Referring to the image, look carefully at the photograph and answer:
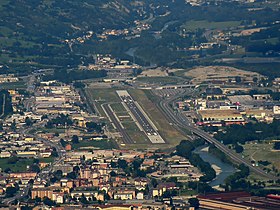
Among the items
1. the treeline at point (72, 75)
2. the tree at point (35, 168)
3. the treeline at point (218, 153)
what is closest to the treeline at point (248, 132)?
the treeline at point (218, 153)

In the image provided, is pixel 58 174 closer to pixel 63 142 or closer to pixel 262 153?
pixel 63 142

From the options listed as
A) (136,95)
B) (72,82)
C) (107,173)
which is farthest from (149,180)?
(72,82)

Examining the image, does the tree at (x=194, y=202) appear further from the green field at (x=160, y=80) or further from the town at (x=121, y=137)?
the green field at (x=160, y=80)

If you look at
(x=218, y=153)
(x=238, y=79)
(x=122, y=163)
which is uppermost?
(x=238, y=79)

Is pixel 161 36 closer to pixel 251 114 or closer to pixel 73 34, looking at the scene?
pixel 73 34

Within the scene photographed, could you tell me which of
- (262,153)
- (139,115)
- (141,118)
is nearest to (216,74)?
(139,115)

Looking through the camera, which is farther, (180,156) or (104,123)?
(104,123)
